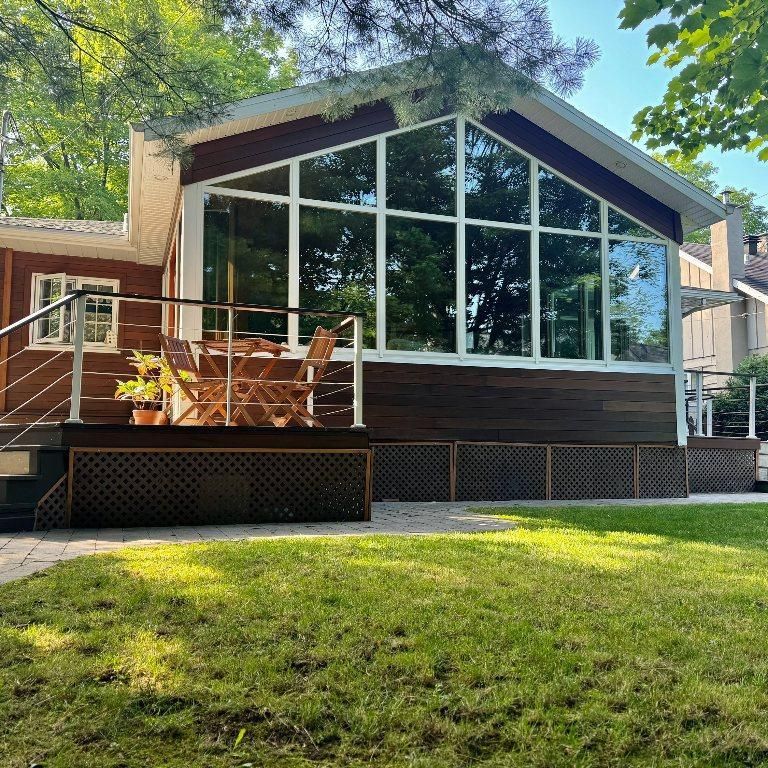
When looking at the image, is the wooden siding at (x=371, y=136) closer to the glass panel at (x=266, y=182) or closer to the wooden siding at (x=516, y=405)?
the glass panel at (x=266, y=182)

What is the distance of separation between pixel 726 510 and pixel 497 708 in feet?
19.2

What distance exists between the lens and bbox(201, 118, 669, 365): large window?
24.0 feet

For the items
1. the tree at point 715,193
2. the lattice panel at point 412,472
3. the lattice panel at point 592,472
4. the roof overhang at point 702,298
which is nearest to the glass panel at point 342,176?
the lattice panel at point 412,472

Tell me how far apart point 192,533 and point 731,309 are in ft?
66.8

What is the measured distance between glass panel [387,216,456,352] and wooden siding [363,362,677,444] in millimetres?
334

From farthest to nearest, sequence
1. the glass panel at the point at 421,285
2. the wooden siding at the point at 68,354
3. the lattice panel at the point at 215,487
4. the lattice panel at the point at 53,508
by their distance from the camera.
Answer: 1. the wooden siding at the point at 68,354
2. the glass panel at the point at 421,285
3. the lattice panel at the point at 215,487
4. the lattice panel at the point at 53,508

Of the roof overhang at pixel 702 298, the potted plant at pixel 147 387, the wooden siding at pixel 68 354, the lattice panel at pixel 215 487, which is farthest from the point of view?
the roof overhang at pixel 702 298

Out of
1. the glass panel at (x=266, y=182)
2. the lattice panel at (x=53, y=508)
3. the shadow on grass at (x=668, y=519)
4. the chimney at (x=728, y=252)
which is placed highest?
the chimney at (x=728, y=252)

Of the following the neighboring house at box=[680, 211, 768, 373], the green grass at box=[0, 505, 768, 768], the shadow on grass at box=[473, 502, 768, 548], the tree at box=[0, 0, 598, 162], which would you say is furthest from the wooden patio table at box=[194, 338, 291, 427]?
the neighboring house at box=[680, 211, 768, 373]

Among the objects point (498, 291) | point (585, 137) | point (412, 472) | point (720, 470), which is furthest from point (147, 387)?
point (720, 470)

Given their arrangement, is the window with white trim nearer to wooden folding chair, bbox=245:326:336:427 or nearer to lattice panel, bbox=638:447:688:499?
wooden folding chair, bbox=245:326:336:427

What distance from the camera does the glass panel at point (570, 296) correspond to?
866 centimetres

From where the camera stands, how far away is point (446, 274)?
820 cm

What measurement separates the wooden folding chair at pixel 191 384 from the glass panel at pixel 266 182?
6.15 feet
